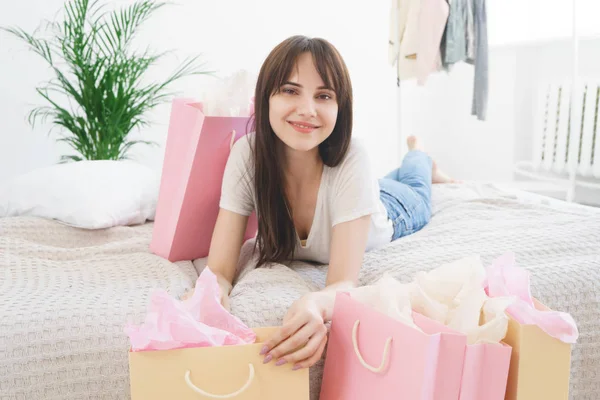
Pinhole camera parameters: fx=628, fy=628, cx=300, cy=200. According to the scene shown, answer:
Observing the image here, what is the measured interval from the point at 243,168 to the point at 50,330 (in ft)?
1.96

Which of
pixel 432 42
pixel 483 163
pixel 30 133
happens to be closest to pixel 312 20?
pixel 432 42

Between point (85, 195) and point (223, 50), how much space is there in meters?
2.28

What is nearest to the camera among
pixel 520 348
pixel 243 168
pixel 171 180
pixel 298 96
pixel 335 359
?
pixel 520 348

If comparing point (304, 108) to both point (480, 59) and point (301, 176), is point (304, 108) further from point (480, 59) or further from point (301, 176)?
point (480, 59)

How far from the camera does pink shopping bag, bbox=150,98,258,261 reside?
5.05 ft

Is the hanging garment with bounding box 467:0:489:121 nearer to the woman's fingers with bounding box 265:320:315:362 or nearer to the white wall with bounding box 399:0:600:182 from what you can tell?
the white wall with bounding box 399:0:600:182

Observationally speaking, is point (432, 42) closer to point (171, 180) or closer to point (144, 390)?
point (171, 180)

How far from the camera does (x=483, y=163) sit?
4.65 metres

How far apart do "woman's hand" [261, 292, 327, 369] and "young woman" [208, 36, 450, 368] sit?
29 cm

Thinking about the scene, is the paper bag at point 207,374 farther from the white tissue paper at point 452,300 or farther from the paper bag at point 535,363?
the paper bag at point 535,363

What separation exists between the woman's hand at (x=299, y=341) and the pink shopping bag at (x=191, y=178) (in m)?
0.66

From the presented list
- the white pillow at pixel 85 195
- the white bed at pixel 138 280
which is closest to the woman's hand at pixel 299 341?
the white bed at pixel 138 280

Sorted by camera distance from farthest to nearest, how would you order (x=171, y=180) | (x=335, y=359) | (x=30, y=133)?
(x=30, y=133) < (x=171, y=180) < (x=335, y=359)

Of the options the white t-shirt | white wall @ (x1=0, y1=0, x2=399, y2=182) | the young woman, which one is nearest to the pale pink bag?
the young woman
